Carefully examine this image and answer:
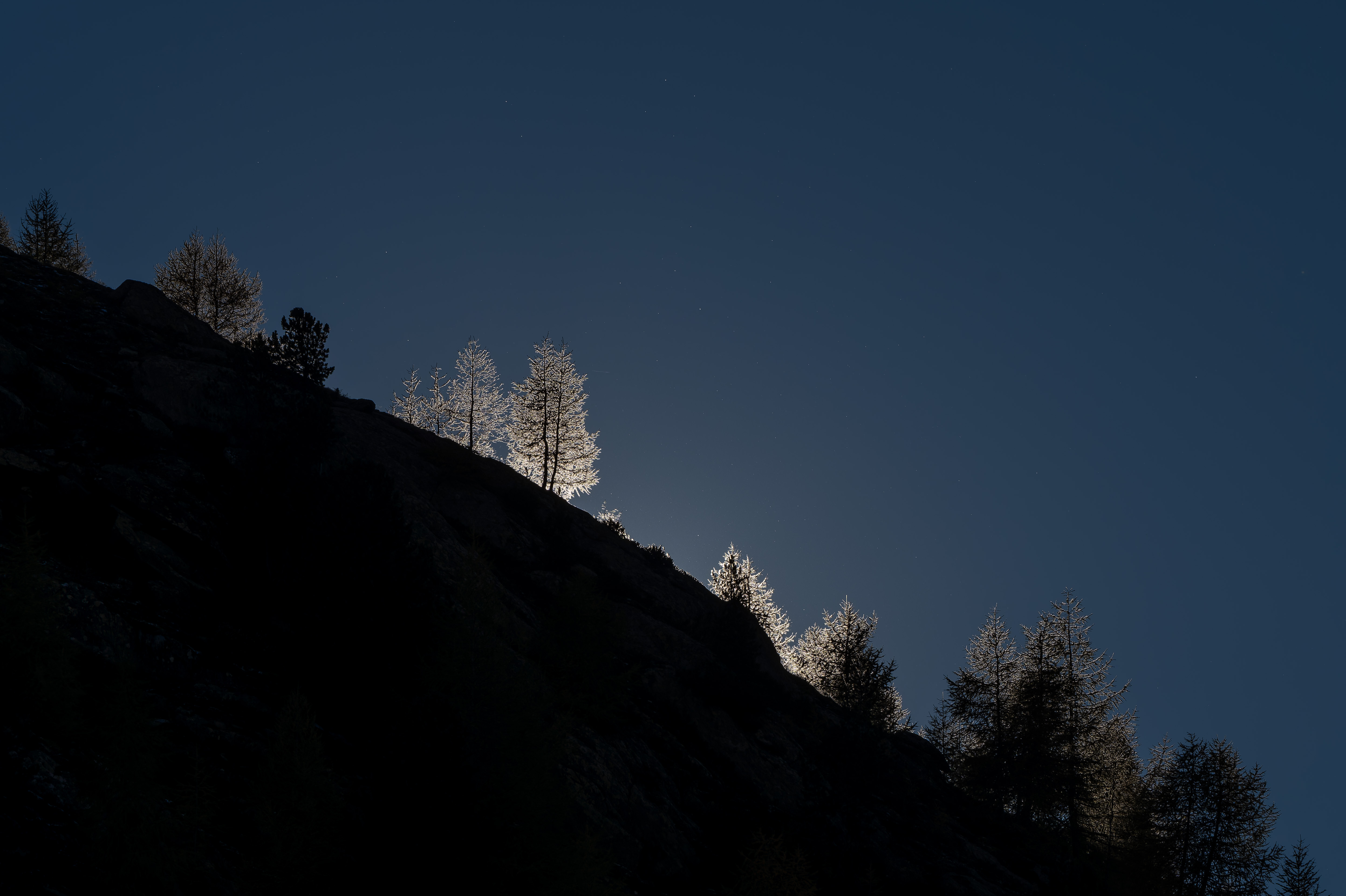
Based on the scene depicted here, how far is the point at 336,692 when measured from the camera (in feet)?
53.7

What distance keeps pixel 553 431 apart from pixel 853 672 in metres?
→ 25.3

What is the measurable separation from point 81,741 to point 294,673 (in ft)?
16.8

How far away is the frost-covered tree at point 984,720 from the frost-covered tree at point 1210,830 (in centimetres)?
603

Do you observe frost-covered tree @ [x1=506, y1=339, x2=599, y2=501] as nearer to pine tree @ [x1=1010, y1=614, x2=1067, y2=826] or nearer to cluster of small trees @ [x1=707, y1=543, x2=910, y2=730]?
cluster of small trees @ [x1=707, y1=543, x2=910, y2=730]

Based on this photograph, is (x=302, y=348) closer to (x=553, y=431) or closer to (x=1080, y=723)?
(x=553, y=431)

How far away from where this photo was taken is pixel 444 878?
42.0 ft

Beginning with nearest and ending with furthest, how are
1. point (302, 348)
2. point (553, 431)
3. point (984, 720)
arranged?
point (302, 348)
point (984, 720)
point (553, 431)

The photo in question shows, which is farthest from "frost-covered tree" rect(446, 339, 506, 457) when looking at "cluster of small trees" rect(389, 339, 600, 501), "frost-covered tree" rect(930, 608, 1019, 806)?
"frost-covered tree" rect(930, 608, 1019, 806)

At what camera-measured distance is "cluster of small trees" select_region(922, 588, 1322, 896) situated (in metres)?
28.9

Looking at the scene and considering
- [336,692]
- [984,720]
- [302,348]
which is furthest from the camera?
[984,720]

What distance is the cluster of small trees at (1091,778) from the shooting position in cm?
2889

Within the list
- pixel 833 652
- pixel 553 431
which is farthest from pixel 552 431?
pixel 833 652

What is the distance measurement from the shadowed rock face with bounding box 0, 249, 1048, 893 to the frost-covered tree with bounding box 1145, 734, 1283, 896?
5.55 metres

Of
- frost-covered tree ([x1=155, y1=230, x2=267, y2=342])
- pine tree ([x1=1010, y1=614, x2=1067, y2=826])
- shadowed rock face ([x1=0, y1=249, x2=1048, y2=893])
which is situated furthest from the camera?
frost-covered tree ([x1=155, y1=230, x2=267, y2=342])
